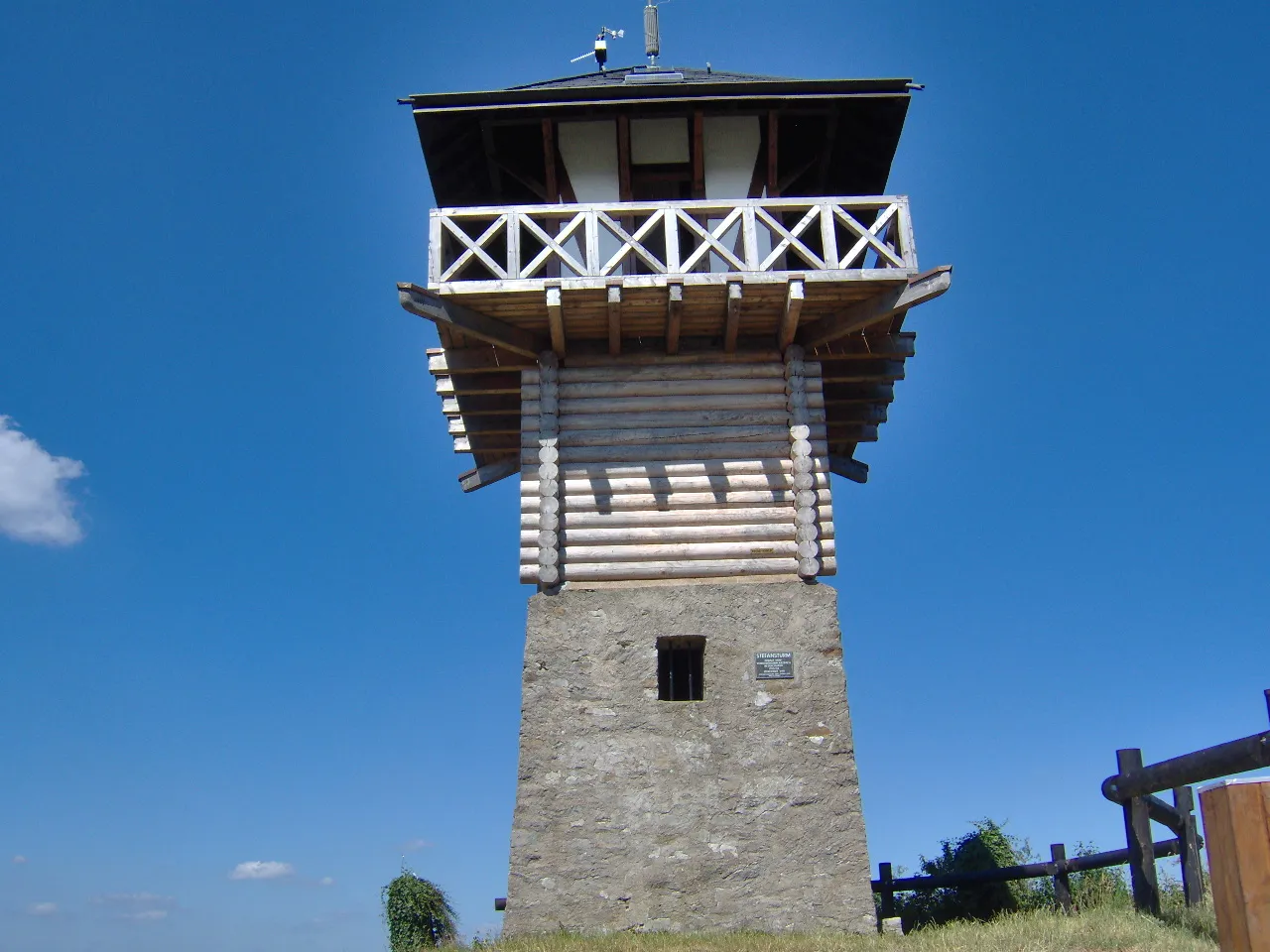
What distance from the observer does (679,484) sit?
41.2 ft

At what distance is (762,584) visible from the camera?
11969 mm

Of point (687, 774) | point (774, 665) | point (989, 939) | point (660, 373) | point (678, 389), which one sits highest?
point (660, 373)

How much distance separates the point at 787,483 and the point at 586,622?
2747 mm

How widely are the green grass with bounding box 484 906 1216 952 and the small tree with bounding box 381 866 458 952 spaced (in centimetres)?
277

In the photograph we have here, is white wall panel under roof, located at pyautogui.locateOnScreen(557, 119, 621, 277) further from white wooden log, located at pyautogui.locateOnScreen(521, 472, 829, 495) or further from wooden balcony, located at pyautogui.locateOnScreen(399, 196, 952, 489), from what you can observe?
white wooden log, located at pyautogui.locateOnScreen(521, 472, 829, 495)

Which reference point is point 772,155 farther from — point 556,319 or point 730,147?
point 556,319

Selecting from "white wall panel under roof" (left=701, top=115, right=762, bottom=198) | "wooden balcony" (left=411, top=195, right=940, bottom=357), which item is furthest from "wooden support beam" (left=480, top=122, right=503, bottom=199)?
"white wall panel under roof" (left=701, top=115, right=762, bottom=198)

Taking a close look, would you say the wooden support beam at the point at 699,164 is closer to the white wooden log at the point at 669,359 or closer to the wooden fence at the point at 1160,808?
the white wooden log at the point at 669,359

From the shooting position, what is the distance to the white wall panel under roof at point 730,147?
14164 mm

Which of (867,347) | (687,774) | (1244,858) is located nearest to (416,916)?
(687,774)

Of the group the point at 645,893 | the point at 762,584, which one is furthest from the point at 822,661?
the point at 645,893

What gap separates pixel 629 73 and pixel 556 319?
4.74 metres

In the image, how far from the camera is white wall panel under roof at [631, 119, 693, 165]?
46.9 feet

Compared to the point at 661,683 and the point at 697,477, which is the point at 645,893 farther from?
the point at 697,477
